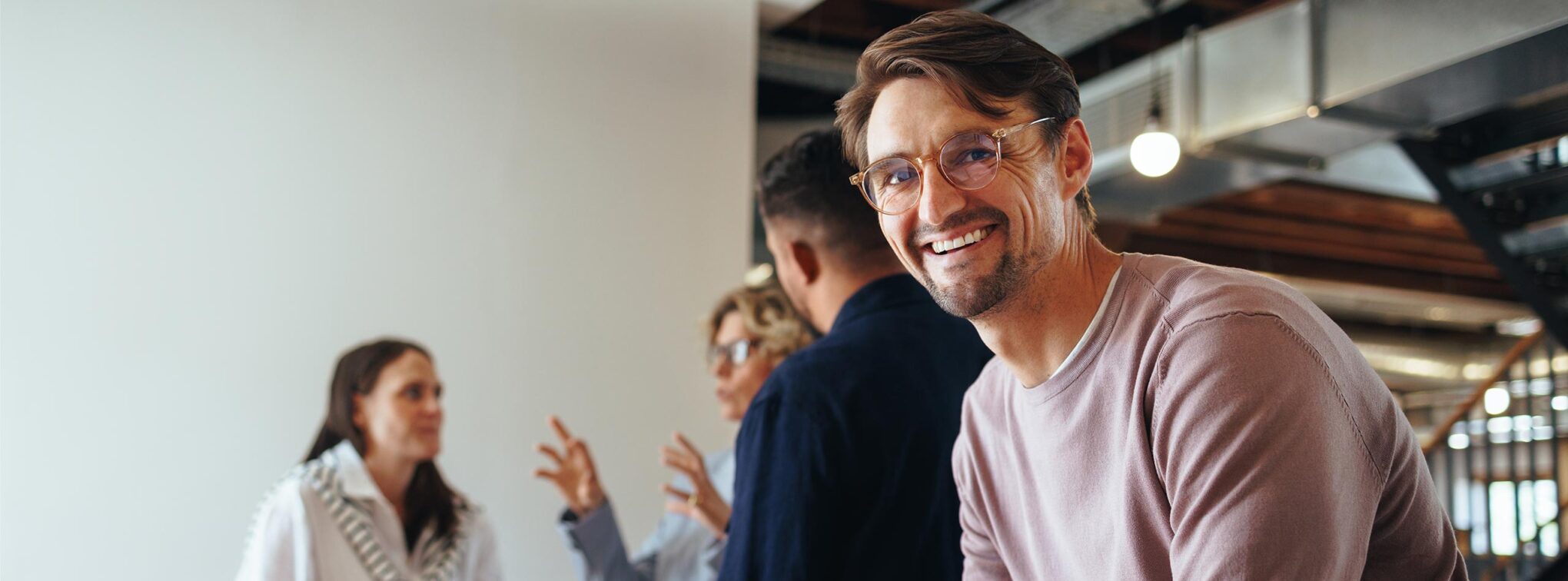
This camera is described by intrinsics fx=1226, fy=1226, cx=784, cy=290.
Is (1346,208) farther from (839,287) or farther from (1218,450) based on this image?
(1218,450)

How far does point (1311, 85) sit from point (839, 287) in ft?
9.87

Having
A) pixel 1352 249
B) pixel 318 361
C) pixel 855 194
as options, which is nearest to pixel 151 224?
pixel 318 361

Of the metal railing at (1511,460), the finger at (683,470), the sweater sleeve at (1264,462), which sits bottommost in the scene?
the metal railing at (1511,460)

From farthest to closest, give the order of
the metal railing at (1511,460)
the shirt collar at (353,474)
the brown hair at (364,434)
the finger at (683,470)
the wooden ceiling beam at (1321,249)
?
1. the wooden ceiling beam at (1321,249)
2. the metal railing at (1511,460)
3. the brown hair at (364,434)
4. the shirt collar at (353,474)
5. the finger at (683,470)

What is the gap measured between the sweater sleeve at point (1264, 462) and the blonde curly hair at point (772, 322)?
7.09ft

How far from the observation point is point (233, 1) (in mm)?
4148

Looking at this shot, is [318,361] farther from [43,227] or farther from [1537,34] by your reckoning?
[1537,34]

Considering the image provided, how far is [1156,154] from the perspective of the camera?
451 centimetres

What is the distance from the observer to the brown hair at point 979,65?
1.17m

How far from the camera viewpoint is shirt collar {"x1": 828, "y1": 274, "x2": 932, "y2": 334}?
184cm

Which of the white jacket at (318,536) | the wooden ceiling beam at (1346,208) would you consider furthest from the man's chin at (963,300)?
the wooden ceiling beam at (1346,208)

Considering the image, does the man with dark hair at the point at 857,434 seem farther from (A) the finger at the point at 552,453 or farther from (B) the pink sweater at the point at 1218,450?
(A) the finger at the point at 552,453

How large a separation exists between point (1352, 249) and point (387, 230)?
6.53m

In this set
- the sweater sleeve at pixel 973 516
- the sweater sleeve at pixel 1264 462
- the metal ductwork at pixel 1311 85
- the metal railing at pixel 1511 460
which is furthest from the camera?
the metal railing at pixel 1511 460
